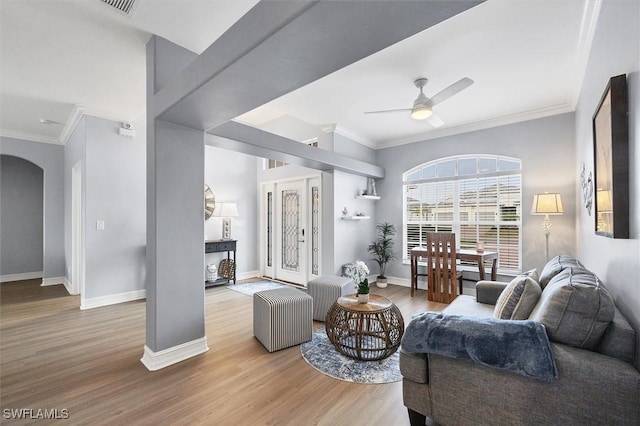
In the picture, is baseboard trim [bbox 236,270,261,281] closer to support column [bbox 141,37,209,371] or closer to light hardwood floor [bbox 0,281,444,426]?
light hardwood floor [bbox 0,281,444,426]

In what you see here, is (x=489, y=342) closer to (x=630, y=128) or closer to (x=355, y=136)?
(x=630, y=128)

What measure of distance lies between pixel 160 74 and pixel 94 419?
8.70ft

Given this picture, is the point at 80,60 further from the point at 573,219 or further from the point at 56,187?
the point at 573,219

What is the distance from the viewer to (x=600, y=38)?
208 centimetres

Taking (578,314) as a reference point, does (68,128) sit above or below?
above

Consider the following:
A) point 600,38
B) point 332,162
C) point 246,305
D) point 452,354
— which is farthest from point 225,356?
point 600,38

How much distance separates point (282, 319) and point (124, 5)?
2886mm

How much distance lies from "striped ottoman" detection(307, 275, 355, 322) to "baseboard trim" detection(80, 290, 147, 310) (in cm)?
249

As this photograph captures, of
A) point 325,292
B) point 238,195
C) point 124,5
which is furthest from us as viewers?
point 238,195

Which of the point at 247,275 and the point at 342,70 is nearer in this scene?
the point at 342,70

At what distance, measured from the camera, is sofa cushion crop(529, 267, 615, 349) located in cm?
139

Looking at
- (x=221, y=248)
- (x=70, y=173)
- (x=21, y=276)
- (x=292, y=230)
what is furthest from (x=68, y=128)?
(x=292, y=230)

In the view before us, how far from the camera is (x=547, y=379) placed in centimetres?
135

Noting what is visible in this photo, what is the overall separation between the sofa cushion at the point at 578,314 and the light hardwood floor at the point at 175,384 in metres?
1.06
